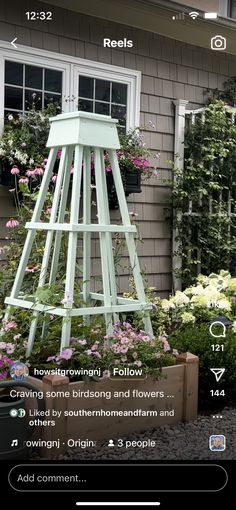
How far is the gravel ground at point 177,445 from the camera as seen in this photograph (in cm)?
129

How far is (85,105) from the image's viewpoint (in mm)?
2410

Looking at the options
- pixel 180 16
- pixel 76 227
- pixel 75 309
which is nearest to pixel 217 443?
pixel 75 309

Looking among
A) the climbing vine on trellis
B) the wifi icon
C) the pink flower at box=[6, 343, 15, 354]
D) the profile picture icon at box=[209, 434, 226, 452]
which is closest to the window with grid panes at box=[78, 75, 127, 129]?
the climbing vine on trellis

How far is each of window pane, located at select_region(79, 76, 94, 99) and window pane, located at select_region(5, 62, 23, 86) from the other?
259 mm

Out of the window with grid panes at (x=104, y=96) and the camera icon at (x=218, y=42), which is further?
the window with grid panes at (x=104, y=96)

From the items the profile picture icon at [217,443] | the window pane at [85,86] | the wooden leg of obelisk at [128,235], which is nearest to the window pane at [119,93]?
the window pane at [85,86]

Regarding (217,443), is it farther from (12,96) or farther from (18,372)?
(12,96)

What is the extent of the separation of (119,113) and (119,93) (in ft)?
0.62

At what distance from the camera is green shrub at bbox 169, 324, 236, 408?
6.68 ft

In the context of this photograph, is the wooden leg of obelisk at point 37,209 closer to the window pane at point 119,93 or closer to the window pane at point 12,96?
the window pane at point 12,96

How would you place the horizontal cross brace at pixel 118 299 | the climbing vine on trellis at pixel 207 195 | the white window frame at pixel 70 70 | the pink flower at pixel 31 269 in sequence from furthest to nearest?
the climbing vine on trellis at pixel 207 195 → the pink flower at pixel 31 269 → the white window frame at pixel 70 70 → the horizontal cross brace at pixel 118 299

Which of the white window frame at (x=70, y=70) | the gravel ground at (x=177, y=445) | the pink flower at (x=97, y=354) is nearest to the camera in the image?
the gravel ground at (x=177, y=445)

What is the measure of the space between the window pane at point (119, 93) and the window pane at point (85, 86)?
103 mm
